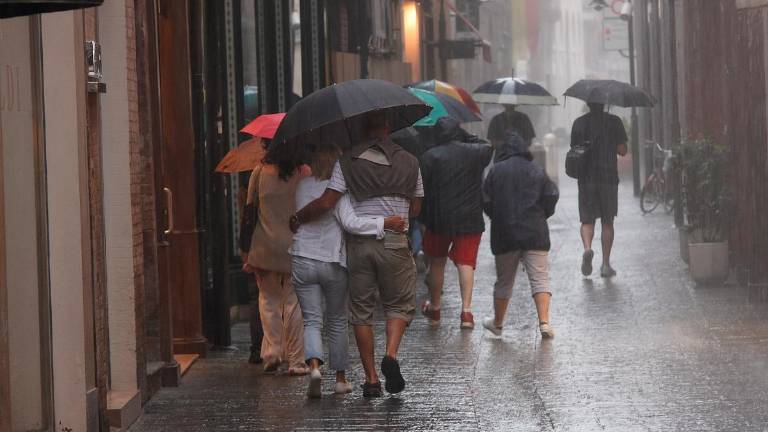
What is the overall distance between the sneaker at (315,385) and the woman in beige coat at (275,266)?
0.98 meters

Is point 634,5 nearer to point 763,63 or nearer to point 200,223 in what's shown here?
point 763,63

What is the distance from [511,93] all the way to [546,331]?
7.26m

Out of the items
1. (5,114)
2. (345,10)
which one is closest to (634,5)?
(345,10)

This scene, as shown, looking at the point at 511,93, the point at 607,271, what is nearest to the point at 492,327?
the point at 607,271

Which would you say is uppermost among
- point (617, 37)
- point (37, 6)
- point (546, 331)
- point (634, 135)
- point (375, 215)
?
point (617, 37)

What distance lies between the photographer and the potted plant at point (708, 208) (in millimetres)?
14414

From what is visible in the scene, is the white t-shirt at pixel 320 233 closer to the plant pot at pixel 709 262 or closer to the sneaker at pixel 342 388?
the sneaker at pixel 342 388

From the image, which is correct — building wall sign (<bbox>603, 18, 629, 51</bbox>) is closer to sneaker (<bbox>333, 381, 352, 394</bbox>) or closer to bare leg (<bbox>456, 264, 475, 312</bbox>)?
bare leg (<bbox>456, 264, 475, 312</bbox>)

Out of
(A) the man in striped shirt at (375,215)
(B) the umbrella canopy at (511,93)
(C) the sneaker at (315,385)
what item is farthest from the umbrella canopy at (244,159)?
(B) the umbrella canopy at (511,93)

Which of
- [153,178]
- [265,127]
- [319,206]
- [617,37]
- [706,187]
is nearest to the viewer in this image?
[319,206]

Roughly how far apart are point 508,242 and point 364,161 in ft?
9.92

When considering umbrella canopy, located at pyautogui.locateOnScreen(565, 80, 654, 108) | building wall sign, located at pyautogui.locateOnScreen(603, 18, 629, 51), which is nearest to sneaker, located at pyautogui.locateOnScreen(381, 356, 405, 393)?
umbrella canopy, located at pyautogui.locateOnScreen(565, 80, 654, 108)

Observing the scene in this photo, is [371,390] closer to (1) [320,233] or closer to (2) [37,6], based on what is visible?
(1) [320,233]

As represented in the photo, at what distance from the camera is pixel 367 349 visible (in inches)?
368
